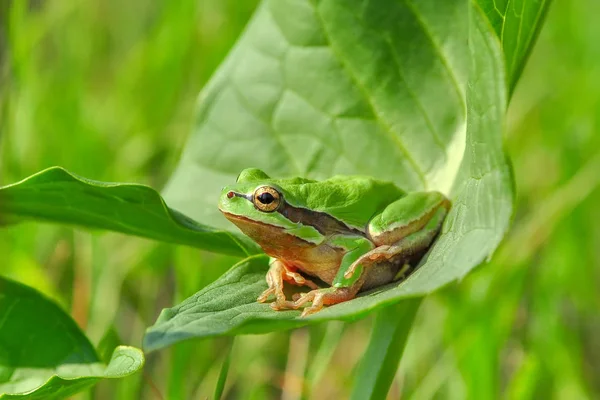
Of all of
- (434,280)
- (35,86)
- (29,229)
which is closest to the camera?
(434,280)

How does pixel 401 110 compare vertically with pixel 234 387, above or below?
above

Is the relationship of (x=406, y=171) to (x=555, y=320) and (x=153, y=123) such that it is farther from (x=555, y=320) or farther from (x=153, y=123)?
(x=153, y=123)

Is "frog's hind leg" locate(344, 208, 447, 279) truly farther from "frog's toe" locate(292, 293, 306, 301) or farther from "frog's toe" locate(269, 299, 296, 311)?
"frog's toe" locate(269, 299, 296, 311)

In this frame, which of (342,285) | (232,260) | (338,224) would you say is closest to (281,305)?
(342,285)

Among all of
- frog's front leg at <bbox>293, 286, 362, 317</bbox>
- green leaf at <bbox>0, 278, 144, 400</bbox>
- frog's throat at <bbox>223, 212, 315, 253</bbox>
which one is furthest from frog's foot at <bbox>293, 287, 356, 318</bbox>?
green leaf at <bbox>0, 278, 144, 400</bbox>

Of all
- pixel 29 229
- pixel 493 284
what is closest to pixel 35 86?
pixel 29 229

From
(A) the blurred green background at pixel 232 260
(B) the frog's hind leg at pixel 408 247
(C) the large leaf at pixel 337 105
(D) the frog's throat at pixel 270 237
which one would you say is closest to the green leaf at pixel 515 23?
(C) the large leaf at pixel 337 105
